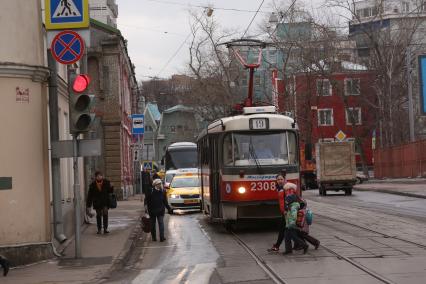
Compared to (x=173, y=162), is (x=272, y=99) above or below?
above

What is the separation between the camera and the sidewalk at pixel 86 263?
11.7m

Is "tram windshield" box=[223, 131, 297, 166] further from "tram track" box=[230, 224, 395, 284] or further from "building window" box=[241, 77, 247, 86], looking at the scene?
"building window" box=[241, 77, 247, 86]

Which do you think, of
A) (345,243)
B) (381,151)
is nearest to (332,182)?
(381,151)

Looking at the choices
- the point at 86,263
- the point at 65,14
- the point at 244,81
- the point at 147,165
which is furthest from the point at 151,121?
the point at 86,263

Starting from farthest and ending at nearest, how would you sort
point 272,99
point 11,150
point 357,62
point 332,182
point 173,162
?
point 357,62
point 272,99
point 173,162
point 332,182
point 11,150

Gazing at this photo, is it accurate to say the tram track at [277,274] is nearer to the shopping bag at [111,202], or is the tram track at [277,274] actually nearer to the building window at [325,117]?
the shopping bag at [111,202]

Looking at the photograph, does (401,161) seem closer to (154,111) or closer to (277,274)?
(277,274)

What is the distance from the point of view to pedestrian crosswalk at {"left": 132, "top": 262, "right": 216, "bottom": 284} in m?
11.1

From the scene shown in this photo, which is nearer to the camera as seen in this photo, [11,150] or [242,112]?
[11,150]

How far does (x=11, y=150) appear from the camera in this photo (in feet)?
43.3

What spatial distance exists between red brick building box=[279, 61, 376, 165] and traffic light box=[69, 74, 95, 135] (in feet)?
126

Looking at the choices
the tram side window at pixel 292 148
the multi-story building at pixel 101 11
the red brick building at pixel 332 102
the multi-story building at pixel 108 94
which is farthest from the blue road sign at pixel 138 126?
the multi-story building at pixel 101 11

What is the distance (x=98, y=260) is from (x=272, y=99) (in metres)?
51.5

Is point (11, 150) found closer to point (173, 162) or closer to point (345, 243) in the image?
point (345, 243)
